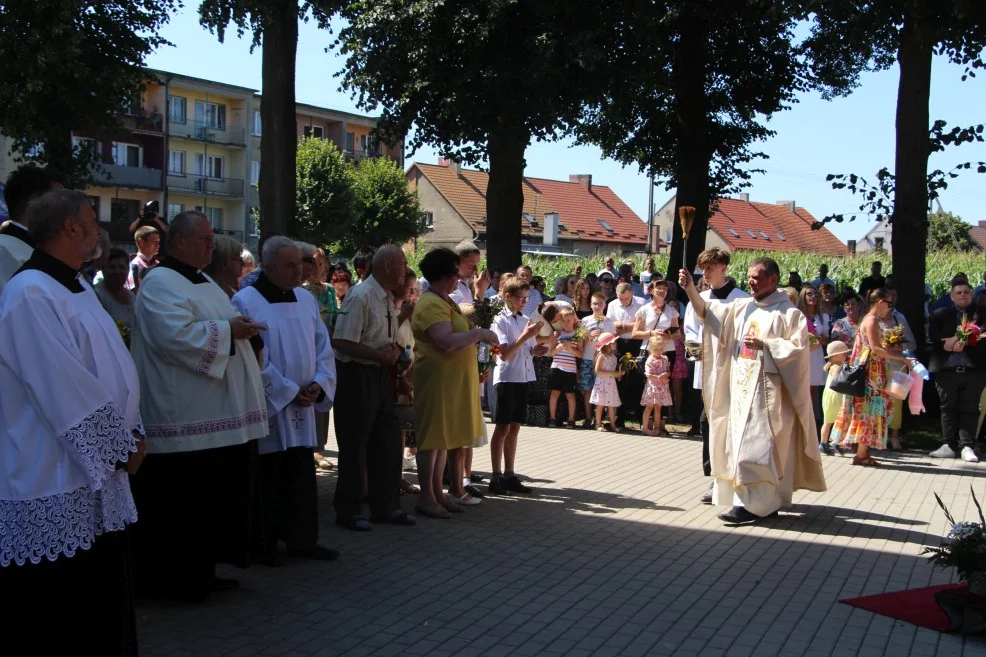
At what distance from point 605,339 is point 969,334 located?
181 inches

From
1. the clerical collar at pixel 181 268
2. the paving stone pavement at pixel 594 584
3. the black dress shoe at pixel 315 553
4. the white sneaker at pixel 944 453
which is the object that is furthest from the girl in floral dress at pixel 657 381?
the clerical collar at pixel 181 268

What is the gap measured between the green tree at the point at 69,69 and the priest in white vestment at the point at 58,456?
17.5 metres

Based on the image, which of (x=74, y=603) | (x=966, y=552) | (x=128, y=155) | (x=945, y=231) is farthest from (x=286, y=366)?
(x=945, y=231)

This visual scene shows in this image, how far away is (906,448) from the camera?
47.0 ft

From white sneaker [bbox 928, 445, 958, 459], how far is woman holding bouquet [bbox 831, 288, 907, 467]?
1.18 m

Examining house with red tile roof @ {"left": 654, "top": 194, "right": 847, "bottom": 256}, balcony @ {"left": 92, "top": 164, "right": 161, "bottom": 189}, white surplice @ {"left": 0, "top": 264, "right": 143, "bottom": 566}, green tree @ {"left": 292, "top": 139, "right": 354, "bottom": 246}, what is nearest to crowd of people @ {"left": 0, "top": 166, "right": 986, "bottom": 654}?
white surplice @ {"left": 0, "top": 264, "right": 143, "bottom": 566}

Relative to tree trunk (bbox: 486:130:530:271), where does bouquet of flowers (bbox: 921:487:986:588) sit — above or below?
below

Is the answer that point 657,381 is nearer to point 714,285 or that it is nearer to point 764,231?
point 714,285

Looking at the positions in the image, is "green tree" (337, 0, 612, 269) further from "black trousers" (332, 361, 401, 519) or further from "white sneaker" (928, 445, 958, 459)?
"black trousers" (332, 361, 401, 519)

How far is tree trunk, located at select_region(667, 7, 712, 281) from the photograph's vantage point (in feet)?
70.8

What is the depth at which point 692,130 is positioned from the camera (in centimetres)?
2205

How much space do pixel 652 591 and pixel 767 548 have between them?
1713 millimetres

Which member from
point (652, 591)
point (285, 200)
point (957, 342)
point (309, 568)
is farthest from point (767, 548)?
point (285, 200)

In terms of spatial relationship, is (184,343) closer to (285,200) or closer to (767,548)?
(767,548)
